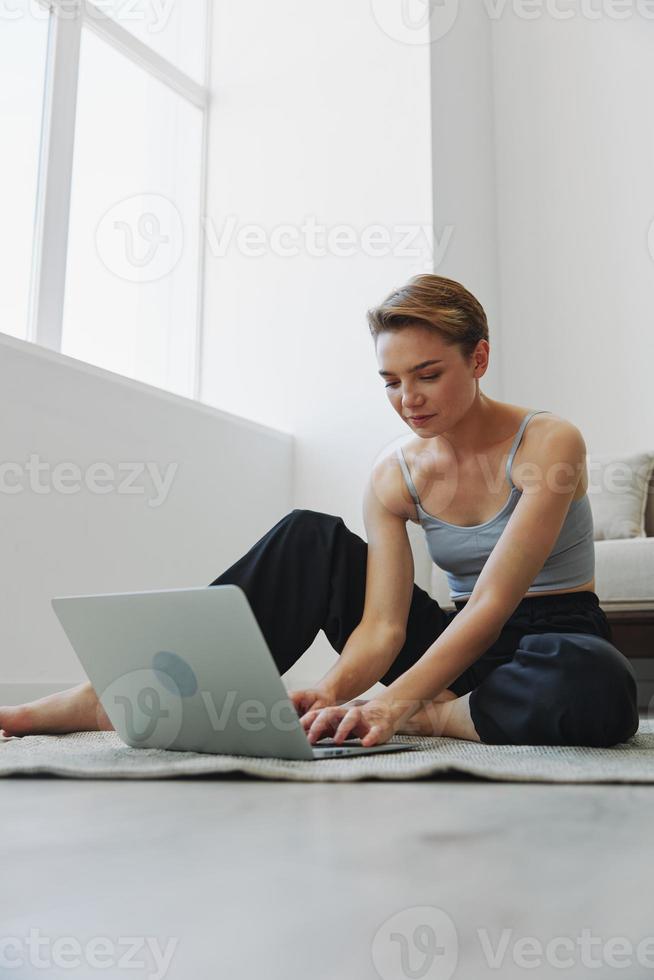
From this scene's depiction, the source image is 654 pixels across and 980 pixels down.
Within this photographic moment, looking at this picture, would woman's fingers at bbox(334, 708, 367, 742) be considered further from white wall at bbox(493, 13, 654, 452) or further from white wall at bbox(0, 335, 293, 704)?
white wall at bbox(493, 13, 654, 452)

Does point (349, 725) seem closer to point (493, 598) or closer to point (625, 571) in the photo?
point (493, 598)

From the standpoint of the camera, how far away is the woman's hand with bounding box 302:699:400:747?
1287 mm

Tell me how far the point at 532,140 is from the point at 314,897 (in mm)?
4330

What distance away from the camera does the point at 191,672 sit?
3.95ft

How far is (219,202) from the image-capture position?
13.7 feet

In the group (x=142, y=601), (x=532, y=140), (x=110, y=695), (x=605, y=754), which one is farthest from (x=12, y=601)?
(x=532, y=140)

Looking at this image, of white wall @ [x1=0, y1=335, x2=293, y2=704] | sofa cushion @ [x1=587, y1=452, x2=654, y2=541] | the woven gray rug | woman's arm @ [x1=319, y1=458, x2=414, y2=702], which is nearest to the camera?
the woven gray rug

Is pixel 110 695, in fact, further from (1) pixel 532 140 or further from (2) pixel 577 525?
(1) pixel 532 140

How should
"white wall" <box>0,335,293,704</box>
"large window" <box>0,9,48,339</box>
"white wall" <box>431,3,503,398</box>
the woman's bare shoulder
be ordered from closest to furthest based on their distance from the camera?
1. the woman's bare shoulder
2. "white wall" <box>0,335,293,704</box>
3. "large window" <box>0,9,48,339</box>
4. "white wall" <box>431,3,503,398</box>

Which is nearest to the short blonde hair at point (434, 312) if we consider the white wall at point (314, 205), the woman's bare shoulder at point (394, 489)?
the woman's bare shoulder at point (394, 489)

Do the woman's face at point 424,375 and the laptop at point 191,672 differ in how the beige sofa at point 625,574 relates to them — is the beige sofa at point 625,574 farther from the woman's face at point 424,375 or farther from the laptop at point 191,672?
the laptop at point 191,672

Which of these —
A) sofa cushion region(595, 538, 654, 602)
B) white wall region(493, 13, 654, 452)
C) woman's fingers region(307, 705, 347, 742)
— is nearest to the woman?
woman's fingers region(307, 705, 347, 742)

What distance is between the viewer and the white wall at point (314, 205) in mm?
3859

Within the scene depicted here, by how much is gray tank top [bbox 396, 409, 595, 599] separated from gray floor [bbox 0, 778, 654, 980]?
63 centimetres
